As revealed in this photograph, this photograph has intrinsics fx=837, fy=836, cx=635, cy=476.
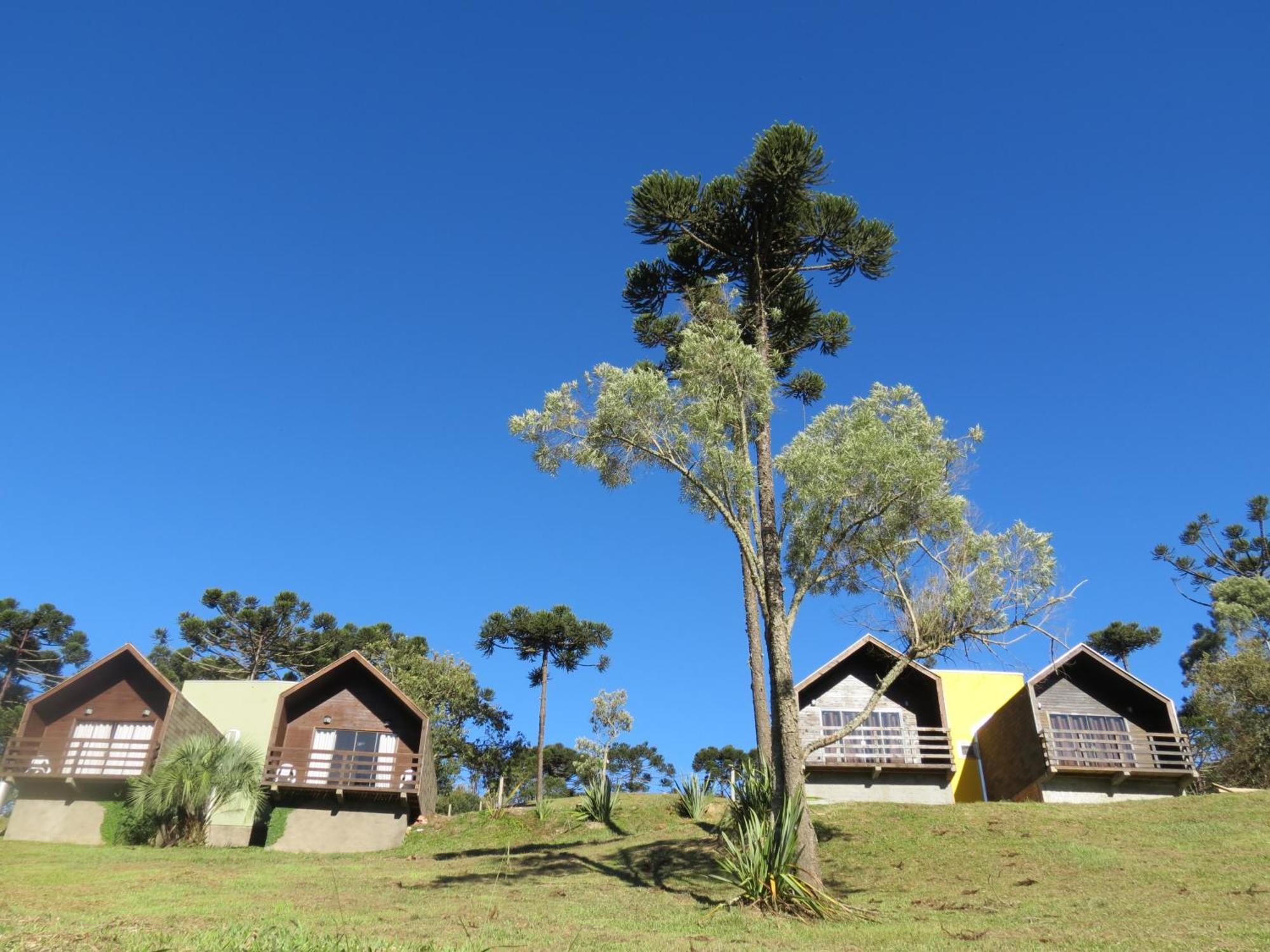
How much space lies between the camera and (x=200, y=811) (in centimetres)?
2530

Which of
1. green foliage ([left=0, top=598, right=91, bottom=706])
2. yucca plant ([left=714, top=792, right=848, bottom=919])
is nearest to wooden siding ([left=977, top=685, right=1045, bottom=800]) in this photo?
yucca plant ([left=714, top=792, right=848, bottom=919])

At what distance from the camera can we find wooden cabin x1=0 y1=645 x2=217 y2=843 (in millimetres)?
26359

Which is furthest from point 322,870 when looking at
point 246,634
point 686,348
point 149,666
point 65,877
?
point 246,634

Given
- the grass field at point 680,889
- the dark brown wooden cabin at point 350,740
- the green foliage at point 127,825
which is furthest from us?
the dark brown wooden cabin at point 350,740

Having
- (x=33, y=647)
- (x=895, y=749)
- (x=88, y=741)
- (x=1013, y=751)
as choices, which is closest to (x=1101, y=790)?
(x=1013, y=751)

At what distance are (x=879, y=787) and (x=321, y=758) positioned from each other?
18.8 m

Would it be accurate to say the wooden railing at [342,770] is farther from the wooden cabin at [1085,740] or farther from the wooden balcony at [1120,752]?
the wooden balcony at [1120,752]

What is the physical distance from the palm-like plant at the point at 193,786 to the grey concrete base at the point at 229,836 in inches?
86.3

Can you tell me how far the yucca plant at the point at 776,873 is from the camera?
521 inches

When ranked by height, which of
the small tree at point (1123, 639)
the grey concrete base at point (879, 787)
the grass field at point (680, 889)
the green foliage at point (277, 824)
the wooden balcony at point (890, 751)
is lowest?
the grass field at point (680, 889)

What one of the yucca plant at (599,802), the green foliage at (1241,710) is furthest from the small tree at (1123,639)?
the yucca plant at (599,802)

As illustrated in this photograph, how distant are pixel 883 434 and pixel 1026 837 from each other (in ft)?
34.1

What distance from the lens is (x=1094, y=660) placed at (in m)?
28.9

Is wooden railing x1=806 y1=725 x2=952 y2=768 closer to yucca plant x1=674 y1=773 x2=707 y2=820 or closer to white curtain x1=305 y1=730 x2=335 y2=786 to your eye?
yucca plant x1=674 y1=773 x2=707 y2=820
